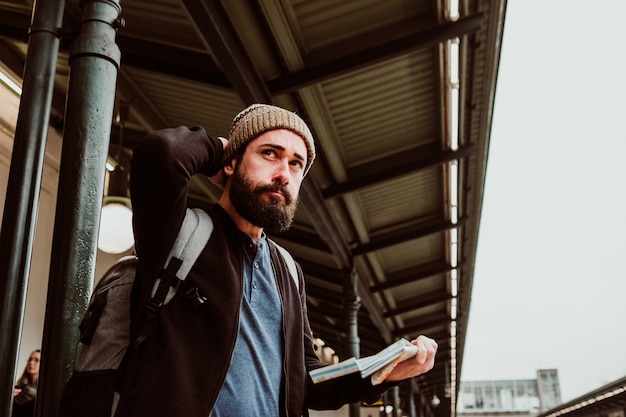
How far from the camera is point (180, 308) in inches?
60.8

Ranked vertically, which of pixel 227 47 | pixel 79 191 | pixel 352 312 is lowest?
pixel 79 191

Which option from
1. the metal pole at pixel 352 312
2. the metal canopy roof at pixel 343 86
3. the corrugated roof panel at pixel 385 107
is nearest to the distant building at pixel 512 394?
the metal pole at pixel 352 312

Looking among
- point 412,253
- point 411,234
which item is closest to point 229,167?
point 411,234

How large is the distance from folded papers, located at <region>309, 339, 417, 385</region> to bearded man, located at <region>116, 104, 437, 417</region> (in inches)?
3.4

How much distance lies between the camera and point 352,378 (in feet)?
6.31

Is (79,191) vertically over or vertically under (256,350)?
over

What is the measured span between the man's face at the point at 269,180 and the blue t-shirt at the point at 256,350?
10 cm

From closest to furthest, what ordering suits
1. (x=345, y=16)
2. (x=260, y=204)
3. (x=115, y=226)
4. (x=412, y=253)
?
(x=260, y=204)
(x=115, y=226)
(x=345, y=16)
(x=412, y=253)

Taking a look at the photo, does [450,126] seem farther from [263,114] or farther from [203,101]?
[263,114]

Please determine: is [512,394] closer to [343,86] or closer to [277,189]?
[343,86]

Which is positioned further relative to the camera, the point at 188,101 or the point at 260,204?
the point at 188,101

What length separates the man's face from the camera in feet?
5.85

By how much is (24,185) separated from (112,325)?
125 cm

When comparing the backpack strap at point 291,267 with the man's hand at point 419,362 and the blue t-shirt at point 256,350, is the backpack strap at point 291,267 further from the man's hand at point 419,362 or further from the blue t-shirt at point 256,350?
the man's hand at point 419,362
